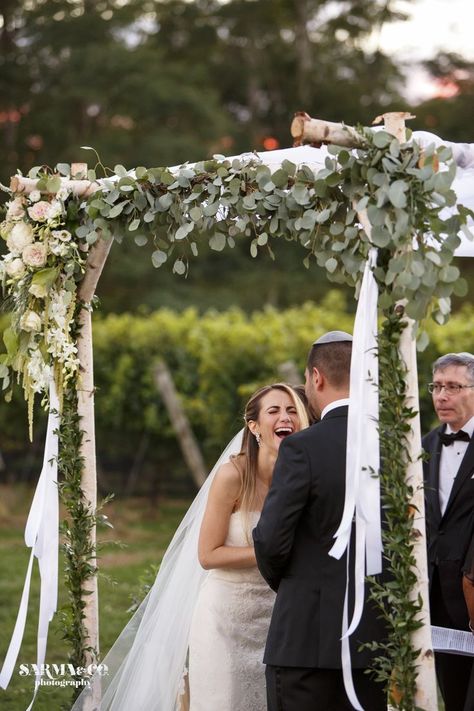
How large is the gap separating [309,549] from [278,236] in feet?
3.99

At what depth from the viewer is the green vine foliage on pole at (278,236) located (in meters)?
3.17

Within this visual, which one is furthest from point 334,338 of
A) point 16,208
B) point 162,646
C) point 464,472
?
point 162,646

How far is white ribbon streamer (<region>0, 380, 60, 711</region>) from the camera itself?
13.7ft

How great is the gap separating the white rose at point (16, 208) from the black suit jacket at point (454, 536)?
2106 millimetres

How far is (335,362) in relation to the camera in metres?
3.59

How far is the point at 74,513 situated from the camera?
4480mm

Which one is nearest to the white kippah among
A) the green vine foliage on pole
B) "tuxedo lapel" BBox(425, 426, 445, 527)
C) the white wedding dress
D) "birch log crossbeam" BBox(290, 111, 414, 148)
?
the green vine foliage on pole

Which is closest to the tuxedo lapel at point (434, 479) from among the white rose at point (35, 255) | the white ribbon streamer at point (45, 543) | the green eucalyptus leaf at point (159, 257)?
the green eucalyptus leaf at point (159, 257)

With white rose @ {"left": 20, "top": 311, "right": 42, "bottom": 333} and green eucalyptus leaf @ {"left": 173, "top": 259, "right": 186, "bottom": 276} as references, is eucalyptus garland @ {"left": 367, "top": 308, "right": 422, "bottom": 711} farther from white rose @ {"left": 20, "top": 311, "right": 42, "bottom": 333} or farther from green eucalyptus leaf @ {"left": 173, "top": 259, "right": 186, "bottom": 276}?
white rose @ {"left": 20, "top": 311, "right": 42, "bottom": 333}

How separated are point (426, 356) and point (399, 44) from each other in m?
16.9

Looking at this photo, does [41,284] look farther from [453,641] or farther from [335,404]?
[453,641]

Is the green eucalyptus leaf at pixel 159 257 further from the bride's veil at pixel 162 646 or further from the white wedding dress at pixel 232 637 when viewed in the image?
the white wedding dress at pixel 232 637

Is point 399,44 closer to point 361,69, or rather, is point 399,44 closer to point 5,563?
point 361,69

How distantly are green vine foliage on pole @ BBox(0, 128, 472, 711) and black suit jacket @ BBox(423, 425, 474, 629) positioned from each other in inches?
26.1
